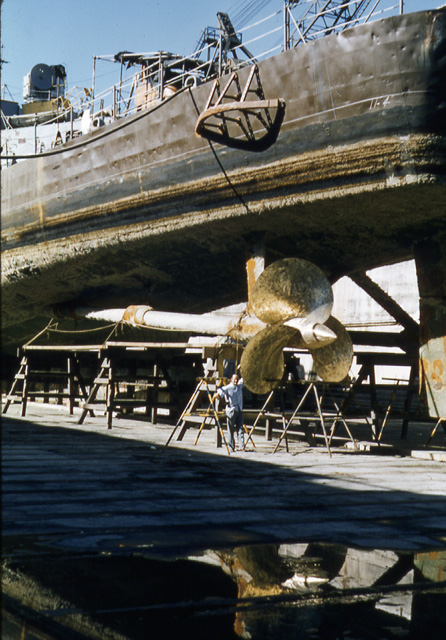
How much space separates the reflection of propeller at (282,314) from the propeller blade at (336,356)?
0.32 metres

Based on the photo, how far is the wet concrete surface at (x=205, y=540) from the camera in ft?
11.1

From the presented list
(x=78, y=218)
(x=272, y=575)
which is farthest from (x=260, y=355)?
(x=272, y=575)

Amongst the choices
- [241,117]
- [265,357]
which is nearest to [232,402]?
[265,357]

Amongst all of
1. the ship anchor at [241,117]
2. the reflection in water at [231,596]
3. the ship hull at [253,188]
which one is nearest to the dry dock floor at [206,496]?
the reflection in water at [231,596]

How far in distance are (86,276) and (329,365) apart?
6164 millimetres

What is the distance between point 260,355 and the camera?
10.7 m

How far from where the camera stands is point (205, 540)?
5.07 metres

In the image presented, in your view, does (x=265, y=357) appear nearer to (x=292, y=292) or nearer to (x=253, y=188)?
(x=292, y=292)

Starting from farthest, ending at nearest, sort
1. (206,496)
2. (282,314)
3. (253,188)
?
(253,188) → (282,314) → (206,496)

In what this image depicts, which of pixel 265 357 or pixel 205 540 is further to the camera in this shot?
pixel 265 357

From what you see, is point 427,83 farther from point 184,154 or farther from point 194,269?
point 194,269

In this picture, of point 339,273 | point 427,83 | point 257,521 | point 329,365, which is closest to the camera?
point 257,521

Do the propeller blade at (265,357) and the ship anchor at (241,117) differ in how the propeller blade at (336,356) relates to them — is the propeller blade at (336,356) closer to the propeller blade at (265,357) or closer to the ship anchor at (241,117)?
the propeller blade at (265,357)

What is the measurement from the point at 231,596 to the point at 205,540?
1309mm
